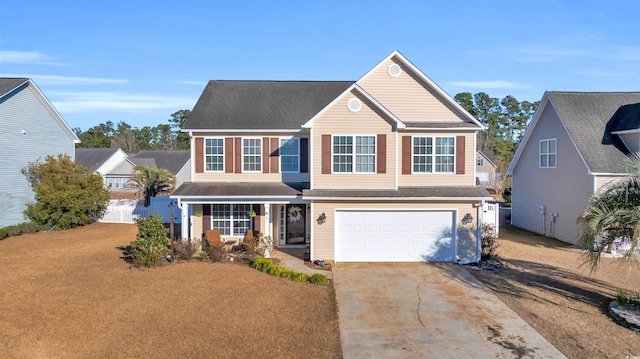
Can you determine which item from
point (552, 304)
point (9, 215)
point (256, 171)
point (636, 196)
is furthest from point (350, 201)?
point (9, 215)

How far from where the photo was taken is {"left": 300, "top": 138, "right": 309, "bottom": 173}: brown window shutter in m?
17.8

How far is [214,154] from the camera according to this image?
58.6 feet

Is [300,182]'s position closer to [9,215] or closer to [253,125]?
[253,125]

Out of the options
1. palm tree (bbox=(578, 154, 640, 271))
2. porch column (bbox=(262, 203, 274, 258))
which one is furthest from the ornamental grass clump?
palm tree (bbox=(578, 154, 640, 271))

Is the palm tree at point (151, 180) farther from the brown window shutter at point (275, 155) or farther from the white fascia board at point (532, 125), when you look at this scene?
the white fascia board at point (532, 125)

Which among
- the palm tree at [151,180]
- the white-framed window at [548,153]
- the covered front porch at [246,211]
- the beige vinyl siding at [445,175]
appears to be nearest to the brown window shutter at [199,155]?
the covered front porch at [246,211]

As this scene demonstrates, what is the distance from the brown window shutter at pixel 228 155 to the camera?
700 inches

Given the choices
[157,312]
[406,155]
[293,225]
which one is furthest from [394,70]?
[157,312]

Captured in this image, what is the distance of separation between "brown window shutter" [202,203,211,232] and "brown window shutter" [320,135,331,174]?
17.7 feet

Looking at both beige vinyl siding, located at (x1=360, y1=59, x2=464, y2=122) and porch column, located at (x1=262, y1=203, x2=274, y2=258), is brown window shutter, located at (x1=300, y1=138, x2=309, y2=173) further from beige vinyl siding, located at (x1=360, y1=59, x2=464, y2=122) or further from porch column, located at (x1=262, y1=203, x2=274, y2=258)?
beige vinyl siding, located at (x1=360, y1=59, x2=464, y2=122)

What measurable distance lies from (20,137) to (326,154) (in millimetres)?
17825

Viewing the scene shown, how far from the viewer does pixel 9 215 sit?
69.7ft

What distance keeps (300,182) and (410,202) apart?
16.2 ft

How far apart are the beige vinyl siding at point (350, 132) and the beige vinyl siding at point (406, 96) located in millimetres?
2222
